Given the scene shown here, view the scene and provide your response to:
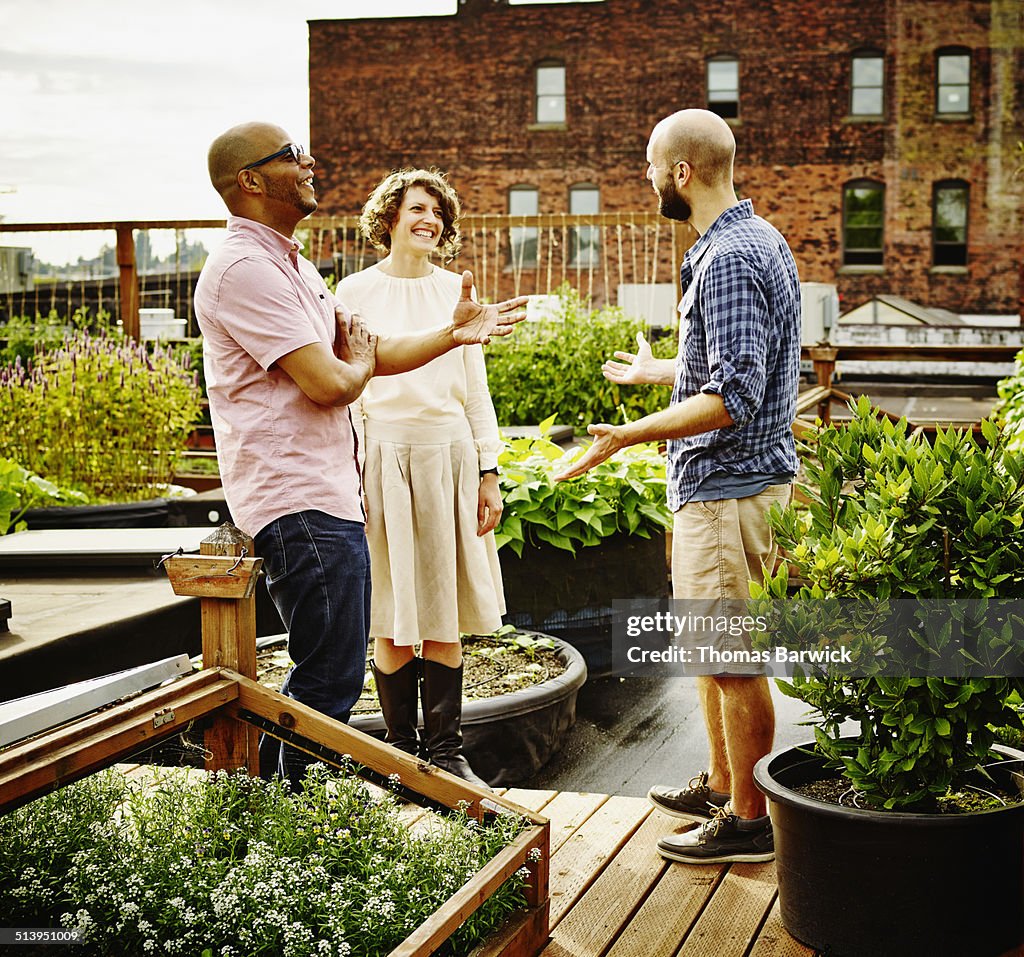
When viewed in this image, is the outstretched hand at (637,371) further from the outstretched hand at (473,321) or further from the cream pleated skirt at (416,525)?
the cream pleated skirt at (416,525)

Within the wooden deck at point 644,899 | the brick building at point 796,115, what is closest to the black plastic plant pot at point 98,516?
the wooden deck at point 644,899

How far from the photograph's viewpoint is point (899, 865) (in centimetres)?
238

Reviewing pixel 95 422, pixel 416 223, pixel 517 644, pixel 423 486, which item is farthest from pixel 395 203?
pixel 95 422

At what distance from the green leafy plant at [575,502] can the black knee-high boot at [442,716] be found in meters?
1.38

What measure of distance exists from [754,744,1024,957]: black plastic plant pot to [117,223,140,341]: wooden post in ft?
27.8

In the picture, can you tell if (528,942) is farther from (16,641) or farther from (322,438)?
(16,641)

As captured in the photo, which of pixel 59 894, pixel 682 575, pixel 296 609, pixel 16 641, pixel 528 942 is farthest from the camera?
pixel 16 641

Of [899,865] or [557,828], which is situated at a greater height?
[899,865]

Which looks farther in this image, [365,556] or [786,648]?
[365,556]

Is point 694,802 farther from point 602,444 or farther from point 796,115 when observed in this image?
point 796,115

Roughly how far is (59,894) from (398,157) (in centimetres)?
2946

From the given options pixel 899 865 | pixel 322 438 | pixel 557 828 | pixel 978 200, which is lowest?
pixel 557 828

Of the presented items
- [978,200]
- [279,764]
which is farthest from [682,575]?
[978,200]

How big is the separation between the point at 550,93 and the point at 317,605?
28.6 meters
